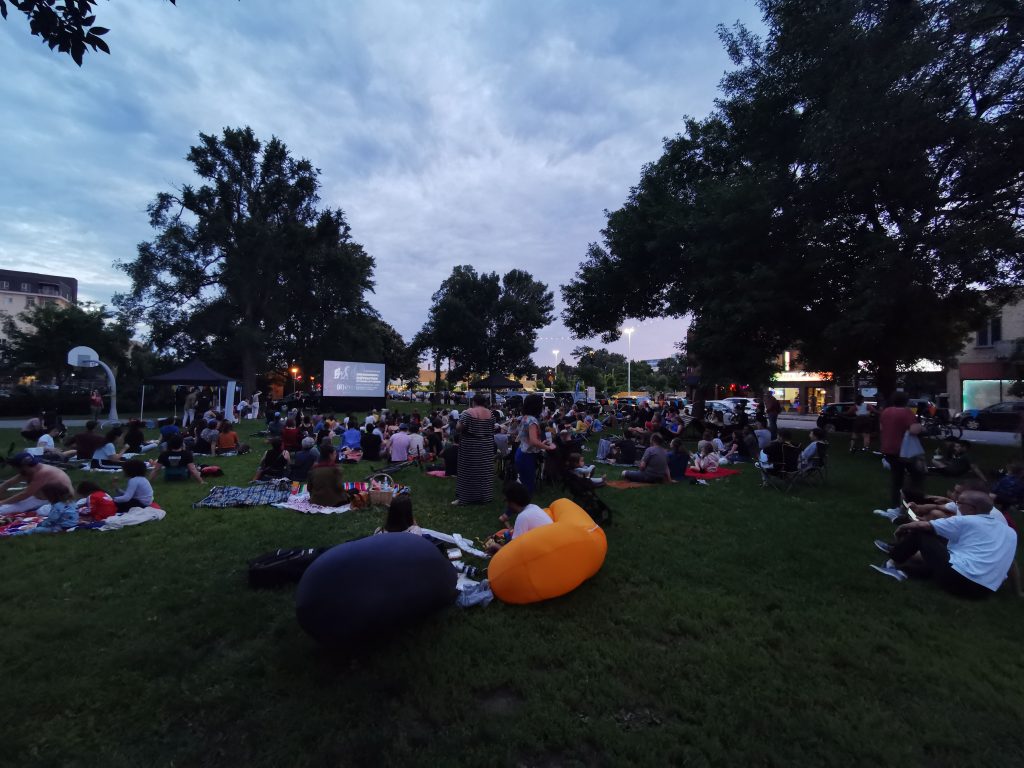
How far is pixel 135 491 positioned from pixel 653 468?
883cm

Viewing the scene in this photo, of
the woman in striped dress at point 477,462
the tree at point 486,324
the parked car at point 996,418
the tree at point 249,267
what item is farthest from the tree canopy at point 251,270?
the parked car at point 996,418

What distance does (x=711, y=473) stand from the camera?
36.7ft

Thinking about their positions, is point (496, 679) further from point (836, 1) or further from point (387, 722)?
point (836, 1)

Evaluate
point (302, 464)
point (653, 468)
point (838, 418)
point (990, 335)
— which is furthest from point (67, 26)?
point (990, 335)

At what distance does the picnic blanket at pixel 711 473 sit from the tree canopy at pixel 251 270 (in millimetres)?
29618

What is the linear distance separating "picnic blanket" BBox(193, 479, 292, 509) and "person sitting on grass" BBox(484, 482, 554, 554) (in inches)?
162

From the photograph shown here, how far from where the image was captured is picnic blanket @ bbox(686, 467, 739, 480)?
10.7m

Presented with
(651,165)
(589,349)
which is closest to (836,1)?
(651,165)

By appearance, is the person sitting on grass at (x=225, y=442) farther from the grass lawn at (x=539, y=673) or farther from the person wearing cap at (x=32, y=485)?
the grass lawn at (x=539, y=673)

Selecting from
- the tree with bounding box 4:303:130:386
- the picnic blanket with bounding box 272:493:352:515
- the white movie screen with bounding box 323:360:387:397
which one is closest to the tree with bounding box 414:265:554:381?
the white movie screen with bounding box 323:360:387:397

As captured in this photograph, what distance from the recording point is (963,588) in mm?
4477

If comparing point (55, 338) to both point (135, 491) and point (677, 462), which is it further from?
point (677, 462)

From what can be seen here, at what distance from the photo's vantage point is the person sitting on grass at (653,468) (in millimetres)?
10008

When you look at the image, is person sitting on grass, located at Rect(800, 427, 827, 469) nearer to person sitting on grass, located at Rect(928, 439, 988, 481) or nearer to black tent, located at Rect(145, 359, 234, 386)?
person sitting on grass, located at Rect(928, 439, 988, 481)
